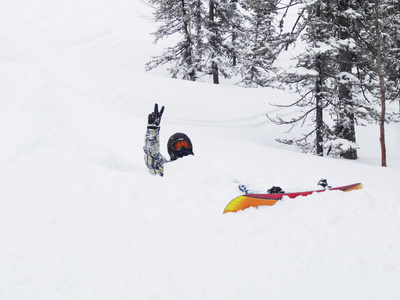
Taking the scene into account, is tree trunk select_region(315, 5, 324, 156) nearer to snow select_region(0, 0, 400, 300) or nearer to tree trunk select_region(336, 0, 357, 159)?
tree trunk select_region(336, 0, 357, 159)

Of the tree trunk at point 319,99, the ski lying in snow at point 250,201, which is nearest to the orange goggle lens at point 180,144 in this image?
the ski lying in snow at point 250,201

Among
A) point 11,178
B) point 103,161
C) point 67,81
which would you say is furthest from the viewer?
point 67,81

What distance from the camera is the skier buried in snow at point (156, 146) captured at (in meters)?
5.24

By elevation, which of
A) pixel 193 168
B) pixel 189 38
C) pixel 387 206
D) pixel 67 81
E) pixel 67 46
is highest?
pixel 67 46

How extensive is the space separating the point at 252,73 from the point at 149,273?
84.9 feet

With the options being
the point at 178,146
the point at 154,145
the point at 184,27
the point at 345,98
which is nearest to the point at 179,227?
the point at 154,145

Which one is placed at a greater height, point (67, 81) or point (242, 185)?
point (67, 81)

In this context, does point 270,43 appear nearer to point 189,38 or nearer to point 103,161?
point 103,161

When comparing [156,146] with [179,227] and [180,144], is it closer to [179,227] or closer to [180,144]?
[180,144]

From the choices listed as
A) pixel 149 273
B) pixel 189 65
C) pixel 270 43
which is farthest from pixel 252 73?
pixel 149 273

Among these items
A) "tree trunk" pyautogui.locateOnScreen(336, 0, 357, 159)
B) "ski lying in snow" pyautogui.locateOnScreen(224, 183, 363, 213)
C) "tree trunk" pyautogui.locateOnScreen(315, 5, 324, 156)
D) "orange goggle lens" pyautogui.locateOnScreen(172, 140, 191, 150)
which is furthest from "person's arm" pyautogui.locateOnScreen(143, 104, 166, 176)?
"tree trunk" pyautogui.locateOnScreen(336, 0, 357, 159)

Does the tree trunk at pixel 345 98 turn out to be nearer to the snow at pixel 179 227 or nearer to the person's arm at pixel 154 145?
the snow at pixel 179 227

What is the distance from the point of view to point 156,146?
5.39m

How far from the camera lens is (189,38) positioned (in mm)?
18922
